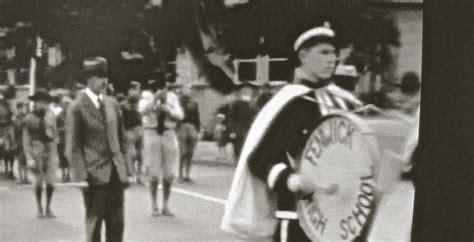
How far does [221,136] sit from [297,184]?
0.37 meters

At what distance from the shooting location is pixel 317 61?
9.77 feet

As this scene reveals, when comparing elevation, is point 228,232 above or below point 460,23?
below

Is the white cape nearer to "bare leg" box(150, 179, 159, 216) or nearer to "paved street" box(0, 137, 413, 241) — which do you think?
"paved street" box(0, 137, 413, 241)

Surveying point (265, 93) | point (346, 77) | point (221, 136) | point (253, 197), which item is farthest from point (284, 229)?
point (346, 77)

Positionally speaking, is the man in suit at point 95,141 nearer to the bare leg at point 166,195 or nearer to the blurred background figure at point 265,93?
the bare leg at point 166,195

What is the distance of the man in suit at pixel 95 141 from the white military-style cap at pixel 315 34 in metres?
0.79

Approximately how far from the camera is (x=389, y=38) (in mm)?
3131

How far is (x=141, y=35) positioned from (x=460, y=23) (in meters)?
1.53

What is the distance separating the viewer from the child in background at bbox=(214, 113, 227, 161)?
2906 millimetres

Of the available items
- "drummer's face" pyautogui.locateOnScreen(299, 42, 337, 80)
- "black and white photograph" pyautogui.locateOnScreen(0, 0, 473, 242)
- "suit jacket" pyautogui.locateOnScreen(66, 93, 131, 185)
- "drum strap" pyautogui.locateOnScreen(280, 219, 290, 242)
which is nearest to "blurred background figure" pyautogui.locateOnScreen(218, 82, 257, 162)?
"black and white photograph" pyautogui.locateOnScreen(0, 0, 473, 242)

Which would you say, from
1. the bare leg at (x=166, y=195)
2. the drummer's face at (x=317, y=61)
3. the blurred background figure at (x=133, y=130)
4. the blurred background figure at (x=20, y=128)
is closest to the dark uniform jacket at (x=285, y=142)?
the drummer's face at (x=317, y=61)

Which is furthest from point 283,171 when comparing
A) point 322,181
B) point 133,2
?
point 133,2

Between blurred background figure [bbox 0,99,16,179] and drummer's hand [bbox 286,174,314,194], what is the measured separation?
44.2 inches

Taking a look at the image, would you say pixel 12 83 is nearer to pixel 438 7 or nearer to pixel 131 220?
pixel 131 220
